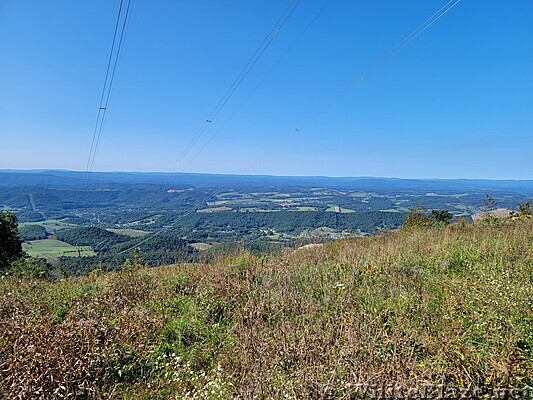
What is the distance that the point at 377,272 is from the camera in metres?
5.61

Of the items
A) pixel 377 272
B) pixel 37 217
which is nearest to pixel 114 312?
pixel 377 272

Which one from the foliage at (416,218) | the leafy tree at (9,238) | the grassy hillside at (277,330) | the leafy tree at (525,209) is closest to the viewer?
the grassy hillside at (277,330)

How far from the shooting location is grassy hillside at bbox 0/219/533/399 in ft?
8.57

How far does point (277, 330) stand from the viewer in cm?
353

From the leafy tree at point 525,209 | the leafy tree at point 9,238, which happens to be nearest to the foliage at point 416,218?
the leafy tree at point 525,209

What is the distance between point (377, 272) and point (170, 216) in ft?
273

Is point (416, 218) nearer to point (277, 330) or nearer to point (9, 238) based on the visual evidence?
point (277, 330)

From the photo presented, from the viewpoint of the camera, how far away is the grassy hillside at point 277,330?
261 cm

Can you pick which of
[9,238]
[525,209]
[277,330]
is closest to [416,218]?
[525,209]

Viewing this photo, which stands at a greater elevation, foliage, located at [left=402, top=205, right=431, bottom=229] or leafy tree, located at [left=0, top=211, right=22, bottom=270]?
foliage, located at [left=402, top=205, right=431, bottom=229]

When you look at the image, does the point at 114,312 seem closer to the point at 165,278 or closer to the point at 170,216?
the point at 165,278
